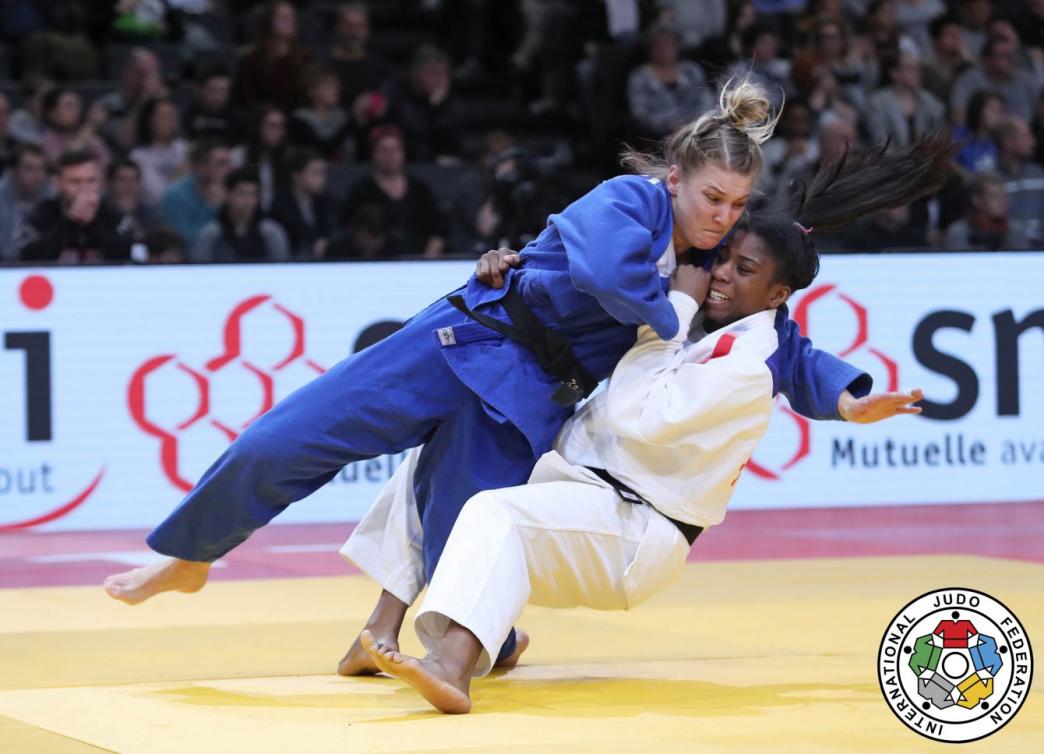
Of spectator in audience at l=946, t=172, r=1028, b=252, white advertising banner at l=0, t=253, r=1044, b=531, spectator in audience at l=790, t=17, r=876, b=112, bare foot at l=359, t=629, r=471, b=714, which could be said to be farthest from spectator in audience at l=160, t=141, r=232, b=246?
bare foot at l=359, t=629, r=471, b=714

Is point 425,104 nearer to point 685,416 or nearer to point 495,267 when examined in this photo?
point 495,267

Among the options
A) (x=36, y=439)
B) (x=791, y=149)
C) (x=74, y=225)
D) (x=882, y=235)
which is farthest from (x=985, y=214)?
(x=36, y=439)

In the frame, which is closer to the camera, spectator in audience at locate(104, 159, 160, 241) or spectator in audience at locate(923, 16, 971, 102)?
spectator in audience at locate(104, 159, 160, 241)

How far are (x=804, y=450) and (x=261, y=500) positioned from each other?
14.9ft

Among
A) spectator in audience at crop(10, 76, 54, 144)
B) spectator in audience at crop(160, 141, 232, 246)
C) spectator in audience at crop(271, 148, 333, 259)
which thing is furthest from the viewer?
spectator in audience at crop(10, 76, 54, 144)

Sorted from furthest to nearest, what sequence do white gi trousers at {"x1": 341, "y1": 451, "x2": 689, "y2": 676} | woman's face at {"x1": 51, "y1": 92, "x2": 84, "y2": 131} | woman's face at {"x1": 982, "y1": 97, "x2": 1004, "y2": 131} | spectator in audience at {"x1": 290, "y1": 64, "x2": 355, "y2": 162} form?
woman's face at {"x1": 982, "y1": 97, "x2": 1004, "y2": 131}
spectator in audience at {"x1": 290, "y1": 64, "x2": 355, "y2": 162}
woman's face at {"x1": 51, "y1": 92, "x2": 84, "y2": 131}
white gi trousers at {"x1": 341, "y1": 451, "x2": 689, "y2": 676}

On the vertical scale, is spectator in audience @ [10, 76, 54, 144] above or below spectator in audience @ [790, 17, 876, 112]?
below

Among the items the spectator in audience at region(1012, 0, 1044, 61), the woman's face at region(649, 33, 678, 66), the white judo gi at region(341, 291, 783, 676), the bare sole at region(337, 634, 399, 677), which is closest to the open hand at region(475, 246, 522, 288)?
the white judo gi at region(341, 291, 783, 676)

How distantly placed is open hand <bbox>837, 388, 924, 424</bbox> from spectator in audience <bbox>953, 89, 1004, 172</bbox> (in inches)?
289

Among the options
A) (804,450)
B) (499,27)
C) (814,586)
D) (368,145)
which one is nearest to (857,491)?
(804,450)

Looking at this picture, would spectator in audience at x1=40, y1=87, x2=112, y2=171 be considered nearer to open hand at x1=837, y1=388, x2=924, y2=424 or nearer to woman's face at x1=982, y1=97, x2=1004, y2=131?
woman's face at x1=982, y1=97, x2=1004, y2=131

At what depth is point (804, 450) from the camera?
8.46 metres

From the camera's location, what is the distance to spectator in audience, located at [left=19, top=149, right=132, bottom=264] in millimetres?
8719

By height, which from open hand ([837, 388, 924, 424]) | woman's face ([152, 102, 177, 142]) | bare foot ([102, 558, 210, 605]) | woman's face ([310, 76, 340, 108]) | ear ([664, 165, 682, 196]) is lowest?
bare foot ([102, 558, 210, 605])
